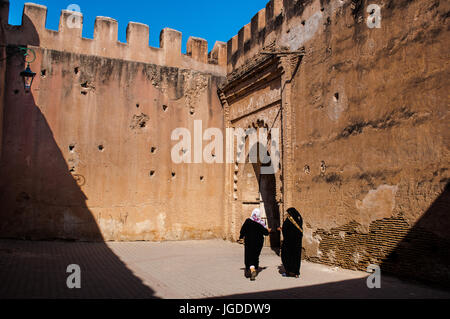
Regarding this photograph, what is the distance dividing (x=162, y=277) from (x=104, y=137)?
5.68 meters

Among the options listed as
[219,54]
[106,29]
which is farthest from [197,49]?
[106,29]

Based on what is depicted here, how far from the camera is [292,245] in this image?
6867 mm

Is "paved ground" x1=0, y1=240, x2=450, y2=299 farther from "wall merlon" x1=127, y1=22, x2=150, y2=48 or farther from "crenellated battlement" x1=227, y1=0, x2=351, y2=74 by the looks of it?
"wall merlon" x1=127, y1=22, x2=150, y2=48

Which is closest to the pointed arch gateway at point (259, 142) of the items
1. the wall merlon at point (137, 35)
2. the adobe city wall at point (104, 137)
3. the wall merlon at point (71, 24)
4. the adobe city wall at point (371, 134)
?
the adobe city wall at point (371, 134)

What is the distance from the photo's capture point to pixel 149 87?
1184 cm

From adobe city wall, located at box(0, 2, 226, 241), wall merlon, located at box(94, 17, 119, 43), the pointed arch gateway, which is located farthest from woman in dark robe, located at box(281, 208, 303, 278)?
wall merlon, located at box(94, 17, 119, 43)

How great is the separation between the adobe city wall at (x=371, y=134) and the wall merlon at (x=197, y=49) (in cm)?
371

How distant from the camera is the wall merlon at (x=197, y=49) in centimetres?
1262

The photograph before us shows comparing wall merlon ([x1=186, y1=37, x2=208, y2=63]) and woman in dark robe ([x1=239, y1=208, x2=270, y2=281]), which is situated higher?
wall merlon ([x1=186, y1=37, x2=208, y2=63])

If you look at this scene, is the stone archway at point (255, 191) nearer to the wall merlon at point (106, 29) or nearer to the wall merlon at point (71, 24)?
the wall merlon at point (106, 29)

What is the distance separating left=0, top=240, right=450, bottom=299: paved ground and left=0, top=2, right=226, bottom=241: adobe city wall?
122 cm

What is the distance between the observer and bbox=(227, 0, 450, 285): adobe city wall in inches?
227
